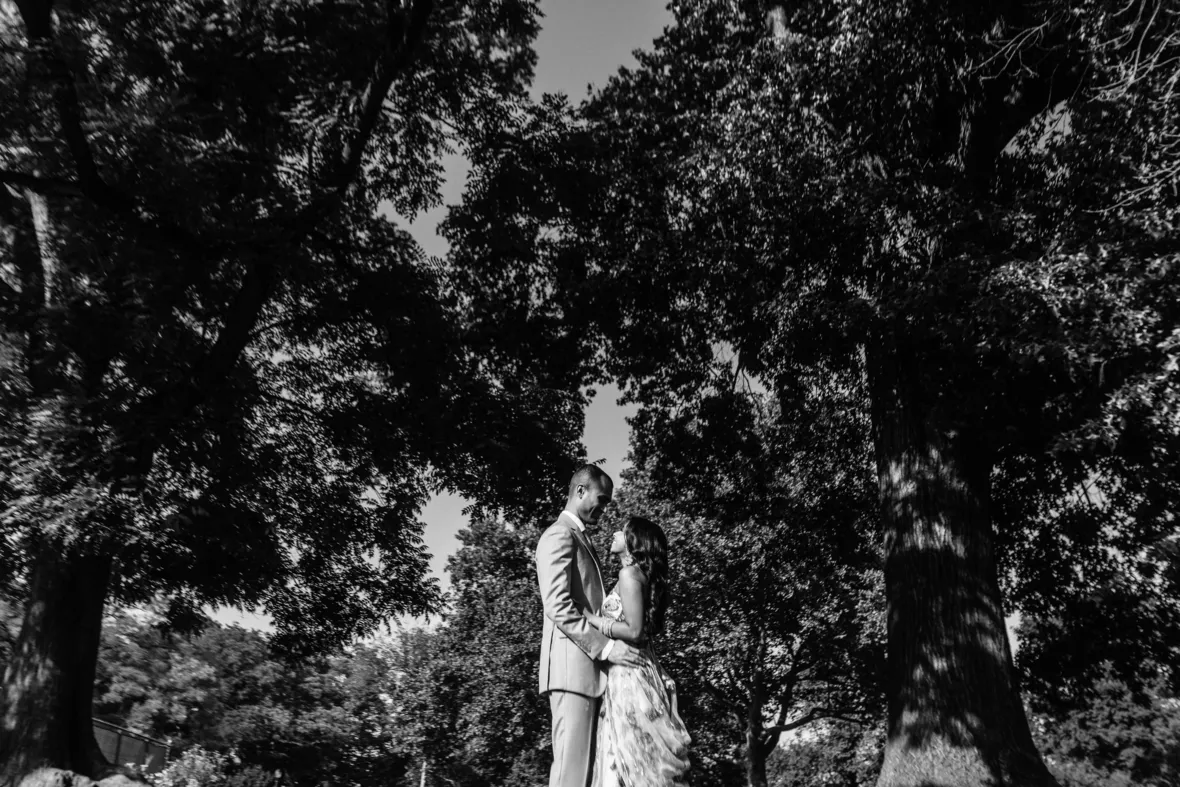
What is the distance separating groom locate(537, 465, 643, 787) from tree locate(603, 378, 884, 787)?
10.7m

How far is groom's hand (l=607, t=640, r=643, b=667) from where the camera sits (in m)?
4.70

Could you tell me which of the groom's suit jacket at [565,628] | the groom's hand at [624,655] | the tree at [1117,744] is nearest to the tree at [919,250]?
the groom's hand at [624,655]

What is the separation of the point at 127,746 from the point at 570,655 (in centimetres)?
3963

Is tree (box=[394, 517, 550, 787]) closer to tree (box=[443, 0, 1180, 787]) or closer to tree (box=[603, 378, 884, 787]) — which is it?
tree (box=[603, 378, 884, 787])

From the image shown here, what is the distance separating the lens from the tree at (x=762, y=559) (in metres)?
15.9

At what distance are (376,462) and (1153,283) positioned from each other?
11101mm

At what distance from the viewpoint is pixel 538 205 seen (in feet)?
49.3

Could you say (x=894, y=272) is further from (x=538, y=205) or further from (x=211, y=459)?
(x=211, y=459)

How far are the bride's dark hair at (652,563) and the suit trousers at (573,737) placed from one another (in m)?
0.53

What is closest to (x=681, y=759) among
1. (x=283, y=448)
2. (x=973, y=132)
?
(x=973, y=132)

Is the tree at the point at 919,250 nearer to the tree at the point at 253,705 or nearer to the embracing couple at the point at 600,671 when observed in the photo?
the embracing couple at the point at 600,671

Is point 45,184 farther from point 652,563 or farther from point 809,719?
point 809,719

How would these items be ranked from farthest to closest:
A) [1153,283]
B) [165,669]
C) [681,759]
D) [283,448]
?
[165,669] → [283,448] → [1153,283] → [681,759]

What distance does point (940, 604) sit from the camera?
10250 mm
